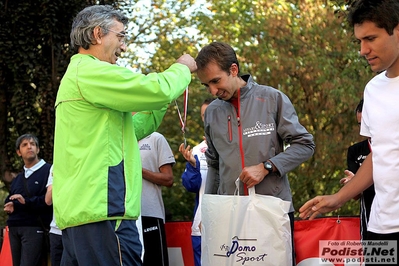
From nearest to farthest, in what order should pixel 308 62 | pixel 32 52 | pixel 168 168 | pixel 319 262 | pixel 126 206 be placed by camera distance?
pixel 126 206, pixel 319 262, pixel 168 168, pixel 32 52, pixel 308 62

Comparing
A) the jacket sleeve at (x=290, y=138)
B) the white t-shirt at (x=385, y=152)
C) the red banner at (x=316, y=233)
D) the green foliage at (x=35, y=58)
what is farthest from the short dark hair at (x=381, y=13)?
the green foliage at (x=35, y=58)

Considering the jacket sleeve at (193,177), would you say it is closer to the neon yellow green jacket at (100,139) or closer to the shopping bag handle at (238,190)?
the shopping bag handle at (238,190)

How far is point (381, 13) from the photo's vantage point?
131 inches

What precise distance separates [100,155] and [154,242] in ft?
10.6

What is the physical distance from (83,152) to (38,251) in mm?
4792

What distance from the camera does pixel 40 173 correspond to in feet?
27.5

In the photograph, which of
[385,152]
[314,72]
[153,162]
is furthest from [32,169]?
[385,152]

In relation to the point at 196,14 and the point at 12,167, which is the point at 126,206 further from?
the point at 196,14

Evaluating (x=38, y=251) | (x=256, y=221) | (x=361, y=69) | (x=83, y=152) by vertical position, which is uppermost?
(x=361, y=69)

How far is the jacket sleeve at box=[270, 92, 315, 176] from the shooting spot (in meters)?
4.50

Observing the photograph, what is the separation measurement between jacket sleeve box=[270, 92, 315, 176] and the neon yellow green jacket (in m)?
0.90

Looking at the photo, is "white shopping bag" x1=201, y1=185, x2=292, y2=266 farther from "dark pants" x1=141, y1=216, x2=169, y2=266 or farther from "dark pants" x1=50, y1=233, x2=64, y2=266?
"dark pants" x1=50, y1=233, x2=64, y2=266

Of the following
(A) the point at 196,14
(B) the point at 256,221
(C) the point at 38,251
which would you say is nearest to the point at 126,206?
(B) the point at 256,221

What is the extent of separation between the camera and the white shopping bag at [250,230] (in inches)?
173
